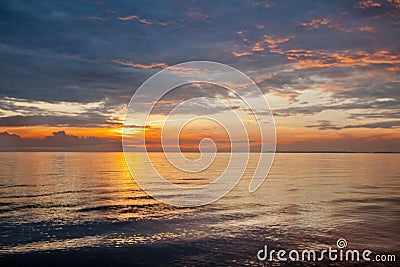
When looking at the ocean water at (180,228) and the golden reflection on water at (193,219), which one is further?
the golden reflection on water at (193,219)

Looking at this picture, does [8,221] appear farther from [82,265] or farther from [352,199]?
[352,199]

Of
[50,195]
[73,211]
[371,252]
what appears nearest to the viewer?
[371,252]

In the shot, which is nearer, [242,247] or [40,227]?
[242,247]

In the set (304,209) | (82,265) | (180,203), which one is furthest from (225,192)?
(82,265)

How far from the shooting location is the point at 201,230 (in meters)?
32.1

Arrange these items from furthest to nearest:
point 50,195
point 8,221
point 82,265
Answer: point 50,195, point 8,221, point 82,265

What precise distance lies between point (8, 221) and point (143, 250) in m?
17.2

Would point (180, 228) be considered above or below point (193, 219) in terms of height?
below

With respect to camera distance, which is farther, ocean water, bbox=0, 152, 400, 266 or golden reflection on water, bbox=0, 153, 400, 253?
golden reflection on water, bbox=0, 153, 400, 253

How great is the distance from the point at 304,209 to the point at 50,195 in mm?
37036

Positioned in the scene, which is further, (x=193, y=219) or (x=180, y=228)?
(x=193, y=219)

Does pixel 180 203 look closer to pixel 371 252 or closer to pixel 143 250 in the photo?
pixel 143 250

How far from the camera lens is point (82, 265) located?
23.1 meters

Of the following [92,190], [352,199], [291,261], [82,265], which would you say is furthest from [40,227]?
[352,199]
